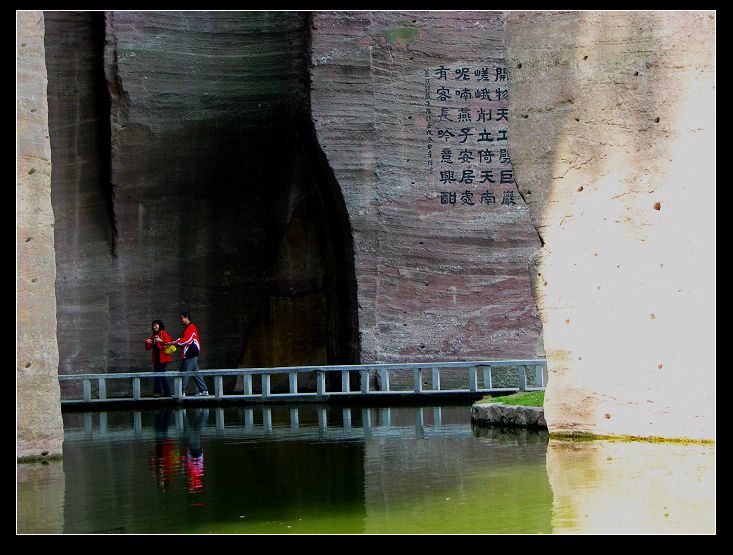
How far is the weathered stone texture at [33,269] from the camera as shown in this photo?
1004cm

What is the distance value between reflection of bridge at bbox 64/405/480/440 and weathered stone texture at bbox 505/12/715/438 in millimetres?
2225

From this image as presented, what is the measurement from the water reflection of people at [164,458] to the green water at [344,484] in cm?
2

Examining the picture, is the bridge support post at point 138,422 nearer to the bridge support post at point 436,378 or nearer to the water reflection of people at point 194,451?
the water reflection of people at point 194,451

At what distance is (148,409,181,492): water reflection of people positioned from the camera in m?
9.23

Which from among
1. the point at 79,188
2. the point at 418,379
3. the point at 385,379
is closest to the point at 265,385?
the point at 385,379

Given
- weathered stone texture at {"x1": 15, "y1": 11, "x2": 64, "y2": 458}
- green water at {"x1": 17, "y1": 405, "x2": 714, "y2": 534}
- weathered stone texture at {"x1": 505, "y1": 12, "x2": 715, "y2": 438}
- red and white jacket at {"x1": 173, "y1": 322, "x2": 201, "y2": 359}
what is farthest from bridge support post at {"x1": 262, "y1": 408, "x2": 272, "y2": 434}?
weathered stone texture at {"x1": 505, "y1": 12, "x2": 715, "y2": 438}

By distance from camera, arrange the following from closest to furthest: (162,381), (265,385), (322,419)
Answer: (322,419) < (265,385) < (162,381)

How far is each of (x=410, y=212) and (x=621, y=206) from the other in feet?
31.4

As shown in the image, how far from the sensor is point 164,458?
10.6 m

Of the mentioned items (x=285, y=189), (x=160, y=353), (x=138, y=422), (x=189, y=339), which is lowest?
(x=138, y=422)

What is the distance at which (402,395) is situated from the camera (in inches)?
704

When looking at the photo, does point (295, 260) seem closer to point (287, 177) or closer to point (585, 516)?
point (287, 177)

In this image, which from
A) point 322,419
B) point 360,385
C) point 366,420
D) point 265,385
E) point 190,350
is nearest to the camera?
point 366,420

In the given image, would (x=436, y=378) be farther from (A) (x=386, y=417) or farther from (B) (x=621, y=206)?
(B) (x=621, y=206)
